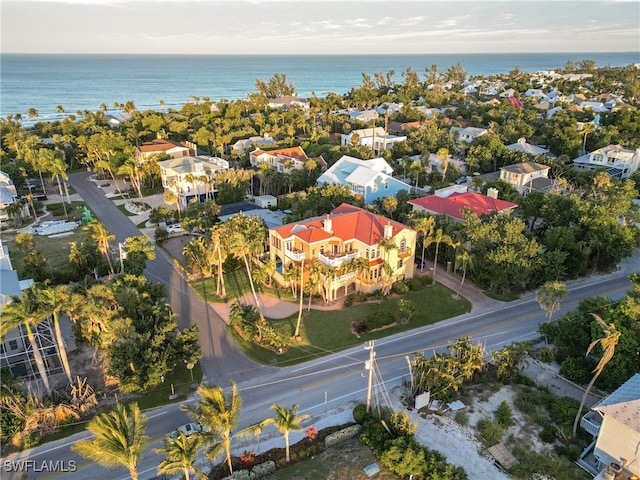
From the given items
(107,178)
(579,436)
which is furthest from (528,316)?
(107,178)

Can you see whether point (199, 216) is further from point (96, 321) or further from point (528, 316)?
point (528, 316)

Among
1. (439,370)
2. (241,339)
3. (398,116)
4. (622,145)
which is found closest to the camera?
(439,370)

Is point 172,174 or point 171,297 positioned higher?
point 172,174

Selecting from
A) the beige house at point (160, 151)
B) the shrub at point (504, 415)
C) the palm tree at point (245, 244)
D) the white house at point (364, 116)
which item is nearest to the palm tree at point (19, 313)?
the palm tree at point (245, 244)

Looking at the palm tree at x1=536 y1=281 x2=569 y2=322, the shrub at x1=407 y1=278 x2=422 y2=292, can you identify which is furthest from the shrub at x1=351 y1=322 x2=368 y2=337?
the palm tree at x1=536 y1=281 x2=569 y2=322

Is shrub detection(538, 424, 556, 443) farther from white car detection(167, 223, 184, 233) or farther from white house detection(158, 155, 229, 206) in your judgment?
white house detection(158, 155, 229, 206)

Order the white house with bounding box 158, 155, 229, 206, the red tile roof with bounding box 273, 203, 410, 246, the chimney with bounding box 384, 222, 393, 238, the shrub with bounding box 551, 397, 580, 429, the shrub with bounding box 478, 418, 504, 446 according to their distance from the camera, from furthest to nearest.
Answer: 1. the white house with bounding box 158, 155, 229, 206
2. the red tile roof with bounding box 273, 203, 410, 246
3. the chimney with bounding box 384, 222, 393, 238
4. the shrub with bounding box 551, 397, 580, 429
5. the shrub with bounding box 478, 418, 504, 446

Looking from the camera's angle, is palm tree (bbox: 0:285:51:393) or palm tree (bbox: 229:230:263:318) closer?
palm tree (bbox: 0:285:51:393)

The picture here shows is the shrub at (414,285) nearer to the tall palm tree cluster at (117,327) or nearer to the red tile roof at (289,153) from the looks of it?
the tall palm tree cluster at (117,327)
